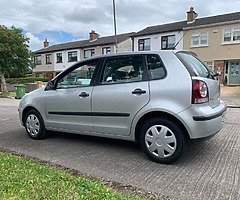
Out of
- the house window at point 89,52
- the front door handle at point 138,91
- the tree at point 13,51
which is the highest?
the house window at point 89,52

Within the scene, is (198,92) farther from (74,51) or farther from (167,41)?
(74,51)

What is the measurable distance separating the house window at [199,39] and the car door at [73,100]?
2315cm

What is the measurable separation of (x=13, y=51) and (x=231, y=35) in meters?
18.6

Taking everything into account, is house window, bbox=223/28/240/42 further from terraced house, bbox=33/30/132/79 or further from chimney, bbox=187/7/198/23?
terraced house, bbox=33/30/132/79

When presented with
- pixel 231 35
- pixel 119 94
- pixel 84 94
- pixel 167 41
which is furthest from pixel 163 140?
pixel 167 41

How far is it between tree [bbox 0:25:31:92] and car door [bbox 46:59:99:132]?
16879 millimetres

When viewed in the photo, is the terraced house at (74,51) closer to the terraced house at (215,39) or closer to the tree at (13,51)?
the terraced house at (215,39)

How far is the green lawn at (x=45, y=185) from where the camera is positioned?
10.2 ft

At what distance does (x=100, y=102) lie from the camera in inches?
192

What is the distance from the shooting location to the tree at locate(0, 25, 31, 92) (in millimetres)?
20734

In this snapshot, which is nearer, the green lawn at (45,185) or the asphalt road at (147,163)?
the green lawn at (45,185)

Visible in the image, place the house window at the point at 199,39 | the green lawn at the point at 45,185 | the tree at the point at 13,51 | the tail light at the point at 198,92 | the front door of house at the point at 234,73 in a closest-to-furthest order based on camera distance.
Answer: the green lawn at the point at 45,185 < the tail light at the point at 198,92 < the tree at the point at 13,51 < the front door of house at the point at 234,73 < the house window at the point at 199,39

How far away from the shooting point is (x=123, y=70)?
481 cm

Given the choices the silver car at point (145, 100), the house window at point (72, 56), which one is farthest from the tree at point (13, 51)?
the house window at point (72, 56)
